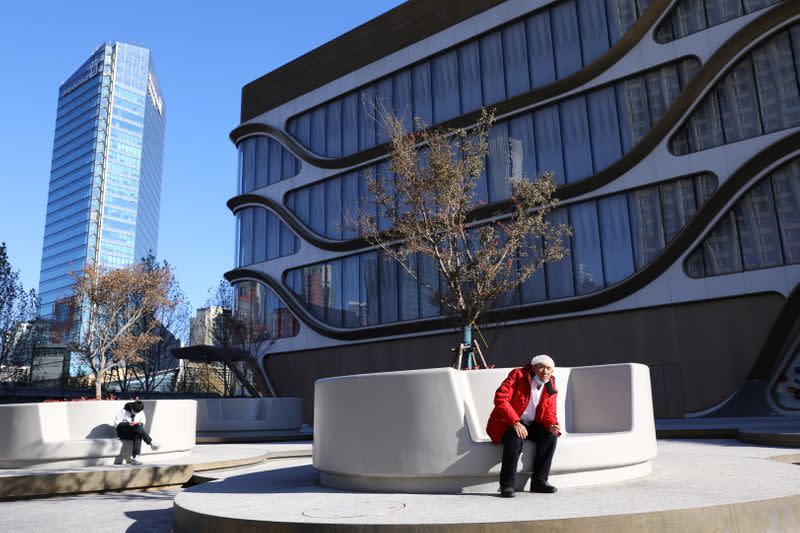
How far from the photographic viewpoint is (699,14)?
2498 centimetres

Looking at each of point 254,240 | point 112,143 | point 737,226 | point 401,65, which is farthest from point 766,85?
point 112,143

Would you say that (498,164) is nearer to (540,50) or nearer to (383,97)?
(540,50)

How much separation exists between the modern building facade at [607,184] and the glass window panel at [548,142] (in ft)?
0.19

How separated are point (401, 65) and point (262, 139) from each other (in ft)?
38.0

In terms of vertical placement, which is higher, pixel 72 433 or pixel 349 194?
pixel 349 194

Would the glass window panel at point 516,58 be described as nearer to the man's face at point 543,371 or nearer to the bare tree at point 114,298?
the bare tree at point 114,298

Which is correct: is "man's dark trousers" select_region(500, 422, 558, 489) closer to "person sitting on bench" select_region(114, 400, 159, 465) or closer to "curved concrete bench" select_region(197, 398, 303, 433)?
"person sitting on bench" select_region(114, 400, 159, 465)

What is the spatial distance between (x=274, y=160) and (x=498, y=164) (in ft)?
53.0

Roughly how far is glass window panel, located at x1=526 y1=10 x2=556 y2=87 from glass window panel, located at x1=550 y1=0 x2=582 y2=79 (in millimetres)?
282

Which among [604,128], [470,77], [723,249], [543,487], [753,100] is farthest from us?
[470,77]

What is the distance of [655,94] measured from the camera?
84.3 feet

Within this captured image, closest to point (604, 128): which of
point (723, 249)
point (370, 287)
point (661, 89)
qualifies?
point (661, 89)

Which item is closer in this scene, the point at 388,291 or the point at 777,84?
the point at 777,84

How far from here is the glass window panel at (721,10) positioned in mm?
24078
